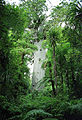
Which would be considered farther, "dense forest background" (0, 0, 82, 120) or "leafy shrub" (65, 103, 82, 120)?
"dense forest background" (0, 0, 82, 120)

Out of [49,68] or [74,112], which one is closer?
[74,112]

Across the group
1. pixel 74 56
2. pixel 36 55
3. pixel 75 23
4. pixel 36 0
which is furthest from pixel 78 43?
pixel 36 0

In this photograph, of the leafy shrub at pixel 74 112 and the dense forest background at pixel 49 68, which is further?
the dense forest background at pixel 49 68

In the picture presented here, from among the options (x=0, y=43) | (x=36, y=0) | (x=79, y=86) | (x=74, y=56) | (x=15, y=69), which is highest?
(x=36, y=0)

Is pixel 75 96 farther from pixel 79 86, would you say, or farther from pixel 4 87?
pixel 4 87

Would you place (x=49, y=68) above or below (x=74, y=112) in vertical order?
above

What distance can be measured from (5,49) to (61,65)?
2.17 metres

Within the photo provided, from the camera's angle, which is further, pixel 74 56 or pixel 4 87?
pixel 74 56

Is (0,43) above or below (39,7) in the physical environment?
below

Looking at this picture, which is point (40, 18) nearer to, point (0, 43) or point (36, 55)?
point (36, 55)

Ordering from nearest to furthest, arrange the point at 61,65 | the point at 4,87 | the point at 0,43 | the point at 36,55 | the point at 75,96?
the point at 0,43 < the point at 4,87 < the point at 75,96 < the point at 61,65 < the point at 36,55

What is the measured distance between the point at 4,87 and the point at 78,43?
9.50 feet

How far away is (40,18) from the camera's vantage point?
Answer: 7949 millimetres

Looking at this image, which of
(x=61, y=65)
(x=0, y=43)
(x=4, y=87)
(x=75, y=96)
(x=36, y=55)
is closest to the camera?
(x=0, y=43)
